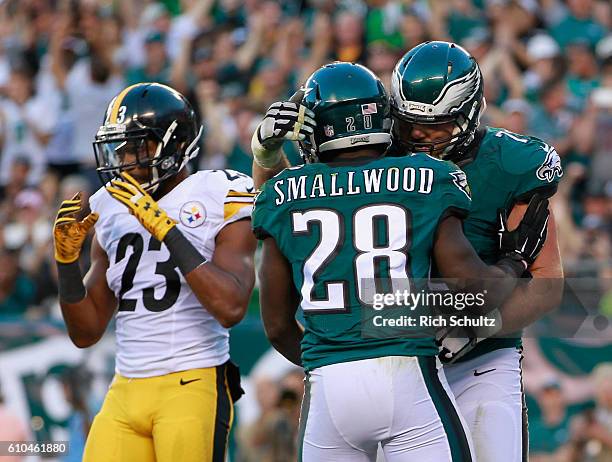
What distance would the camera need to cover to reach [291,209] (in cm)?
389

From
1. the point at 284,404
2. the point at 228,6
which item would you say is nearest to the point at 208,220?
the point at 284,404

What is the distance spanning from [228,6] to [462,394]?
7682 mm

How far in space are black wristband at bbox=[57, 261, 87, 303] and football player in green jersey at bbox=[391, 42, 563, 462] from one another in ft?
4.60

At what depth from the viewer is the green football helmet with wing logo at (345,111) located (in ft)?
13.1

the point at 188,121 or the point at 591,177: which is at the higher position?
the point at 188,121

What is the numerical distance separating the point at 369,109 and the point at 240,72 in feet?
23.0

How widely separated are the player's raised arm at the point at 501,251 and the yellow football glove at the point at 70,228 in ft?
4.84

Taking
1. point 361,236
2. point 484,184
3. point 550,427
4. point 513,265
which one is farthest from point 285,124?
point 550,427

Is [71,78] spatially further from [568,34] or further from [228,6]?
[568,34]

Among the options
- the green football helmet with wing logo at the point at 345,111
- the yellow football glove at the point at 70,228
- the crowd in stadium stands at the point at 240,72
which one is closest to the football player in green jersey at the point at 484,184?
the green football helmet with wing logo at the point at 345,111

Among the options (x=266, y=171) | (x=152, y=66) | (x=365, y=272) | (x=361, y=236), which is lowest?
(x=365, y=272)

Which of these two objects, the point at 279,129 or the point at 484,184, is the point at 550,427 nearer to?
the point at 484,184

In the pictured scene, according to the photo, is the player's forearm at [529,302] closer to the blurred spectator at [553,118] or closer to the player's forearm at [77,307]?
the player's forearm at [77,307]

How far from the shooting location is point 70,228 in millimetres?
4480
